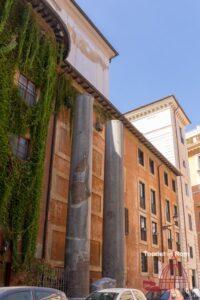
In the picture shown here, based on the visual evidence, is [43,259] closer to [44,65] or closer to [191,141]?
[44,65]

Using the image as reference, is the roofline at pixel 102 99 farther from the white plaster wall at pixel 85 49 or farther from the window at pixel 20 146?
the window at pixel 20 146

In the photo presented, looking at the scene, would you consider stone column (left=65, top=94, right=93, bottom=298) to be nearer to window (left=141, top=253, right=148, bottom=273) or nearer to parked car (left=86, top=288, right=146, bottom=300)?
parked car (left=86, top=288, right=146, bottom=300)

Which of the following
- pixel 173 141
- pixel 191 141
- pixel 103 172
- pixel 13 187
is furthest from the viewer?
pixel 191 141

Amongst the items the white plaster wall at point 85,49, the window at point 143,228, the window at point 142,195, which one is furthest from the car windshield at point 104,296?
the white plaster wall at point 85,49

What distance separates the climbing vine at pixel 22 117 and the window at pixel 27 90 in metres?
0.31

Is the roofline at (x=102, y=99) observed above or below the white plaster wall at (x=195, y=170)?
below

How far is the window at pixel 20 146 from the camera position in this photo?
53.4ft

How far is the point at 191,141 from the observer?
53438mm

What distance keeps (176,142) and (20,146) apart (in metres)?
27.0

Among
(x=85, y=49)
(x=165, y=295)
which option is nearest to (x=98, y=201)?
(x=165, y=295)

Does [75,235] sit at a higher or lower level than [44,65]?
lower

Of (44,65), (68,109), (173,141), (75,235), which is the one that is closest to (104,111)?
(68,109)

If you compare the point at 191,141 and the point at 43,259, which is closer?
the point at 43,259

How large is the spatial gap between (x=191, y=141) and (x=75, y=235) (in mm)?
40002
